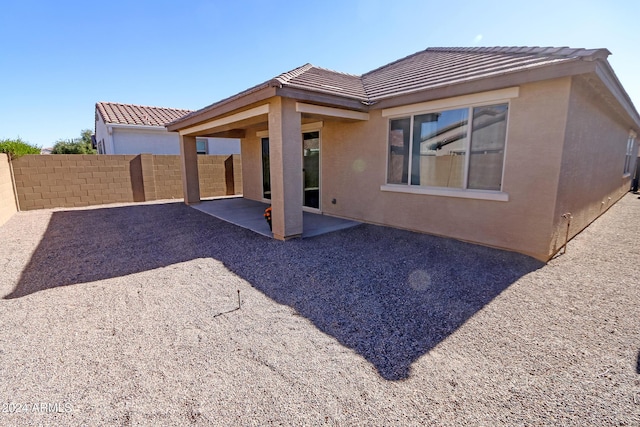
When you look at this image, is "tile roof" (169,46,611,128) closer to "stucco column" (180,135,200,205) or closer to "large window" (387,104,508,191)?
"large window" (387,104,508,191)

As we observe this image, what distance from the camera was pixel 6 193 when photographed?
9.17m

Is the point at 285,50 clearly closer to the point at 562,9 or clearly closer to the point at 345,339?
the point at 562,9

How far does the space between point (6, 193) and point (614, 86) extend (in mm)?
16410

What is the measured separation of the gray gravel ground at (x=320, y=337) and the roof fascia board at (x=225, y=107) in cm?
313

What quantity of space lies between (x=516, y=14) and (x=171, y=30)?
1006 cm

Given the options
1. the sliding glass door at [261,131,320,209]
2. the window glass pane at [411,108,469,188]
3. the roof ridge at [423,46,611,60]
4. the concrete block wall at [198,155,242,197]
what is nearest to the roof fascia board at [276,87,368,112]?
the window glass pane at [411,108,469,188]

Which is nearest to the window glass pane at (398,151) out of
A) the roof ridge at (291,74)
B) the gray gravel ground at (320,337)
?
the gray gravel ground at (320,337)

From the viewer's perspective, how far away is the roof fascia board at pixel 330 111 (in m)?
6.18

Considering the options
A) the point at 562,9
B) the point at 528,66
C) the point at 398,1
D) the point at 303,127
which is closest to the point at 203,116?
the point at 303,127

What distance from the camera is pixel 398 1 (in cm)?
758

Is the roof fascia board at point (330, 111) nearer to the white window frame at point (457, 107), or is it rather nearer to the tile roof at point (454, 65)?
the tile roof at point (454, 65)

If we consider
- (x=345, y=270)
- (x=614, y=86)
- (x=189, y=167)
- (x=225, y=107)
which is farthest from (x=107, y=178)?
(x=614, y=86)

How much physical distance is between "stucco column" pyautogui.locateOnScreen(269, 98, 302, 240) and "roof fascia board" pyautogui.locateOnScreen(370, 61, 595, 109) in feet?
7.79

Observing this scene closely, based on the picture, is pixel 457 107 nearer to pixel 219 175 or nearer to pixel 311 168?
pixel 311 168
